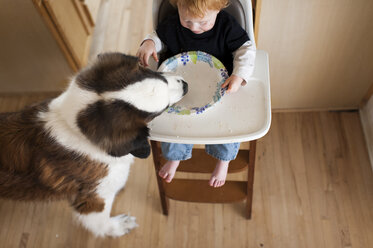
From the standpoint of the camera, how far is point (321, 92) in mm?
1771

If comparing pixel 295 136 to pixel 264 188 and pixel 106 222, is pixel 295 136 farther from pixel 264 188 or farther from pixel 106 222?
pixel 106 222

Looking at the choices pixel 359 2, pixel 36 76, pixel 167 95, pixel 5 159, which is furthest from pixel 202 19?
pixel 36 76

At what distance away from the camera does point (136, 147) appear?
1023 millimetres

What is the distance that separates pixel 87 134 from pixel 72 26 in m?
1.25

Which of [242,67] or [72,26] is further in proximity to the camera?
[72,26]

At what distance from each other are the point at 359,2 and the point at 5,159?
144 centimetres

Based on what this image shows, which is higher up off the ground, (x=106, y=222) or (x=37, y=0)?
(x=37, y=0)

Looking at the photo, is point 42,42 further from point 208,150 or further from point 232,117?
point 232,117

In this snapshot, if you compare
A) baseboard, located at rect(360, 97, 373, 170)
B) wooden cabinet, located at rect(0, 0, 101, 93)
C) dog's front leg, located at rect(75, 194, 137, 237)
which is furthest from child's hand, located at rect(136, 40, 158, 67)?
baseboard, located at rect(360, 97, 373, 170)

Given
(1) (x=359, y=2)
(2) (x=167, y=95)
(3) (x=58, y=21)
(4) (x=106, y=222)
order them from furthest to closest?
(3) (x=58, y=21) → (4) (x=106, y=222) → (1) (x=359, y=2) → (2) (x=167, y=95)

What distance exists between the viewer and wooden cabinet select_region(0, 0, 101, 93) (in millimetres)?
1736

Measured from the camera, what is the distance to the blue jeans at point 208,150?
1238 mm

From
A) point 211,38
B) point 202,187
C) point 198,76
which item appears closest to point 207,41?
point 211,38

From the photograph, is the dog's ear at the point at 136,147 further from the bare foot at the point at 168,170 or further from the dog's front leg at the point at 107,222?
the dog's front leg at the point at 107,222
